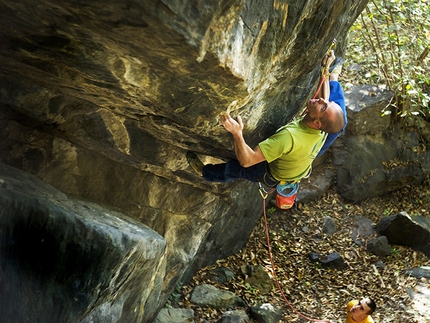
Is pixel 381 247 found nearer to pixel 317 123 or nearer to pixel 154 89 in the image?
pixel 317 123

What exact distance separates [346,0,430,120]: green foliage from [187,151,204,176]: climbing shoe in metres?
4.90

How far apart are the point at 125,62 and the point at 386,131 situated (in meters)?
8.04

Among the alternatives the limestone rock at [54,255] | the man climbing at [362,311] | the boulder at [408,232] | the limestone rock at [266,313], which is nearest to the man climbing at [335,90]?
the man climbing at [362,311]

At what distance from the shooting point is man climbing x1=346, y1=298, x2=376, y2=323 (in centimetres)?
558

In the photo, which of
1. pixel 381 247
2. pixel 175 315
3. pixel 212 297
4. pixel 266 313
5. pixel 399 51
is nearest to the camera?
pixel 175 315

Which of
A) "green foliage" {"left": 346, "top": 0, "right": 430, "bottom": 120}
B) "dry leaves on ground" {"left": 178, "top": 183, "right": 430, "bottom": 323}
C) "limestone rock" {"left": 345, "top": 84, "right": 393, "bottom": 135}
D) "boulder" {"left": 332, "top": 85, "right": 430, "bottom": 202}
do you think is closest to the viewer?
"dry leaves on ground" {"left": 178, "top": 183, "right": 430, "bottom": 323}

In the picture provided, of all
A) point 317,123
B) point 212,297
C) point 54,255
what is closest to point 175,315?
point 212,297

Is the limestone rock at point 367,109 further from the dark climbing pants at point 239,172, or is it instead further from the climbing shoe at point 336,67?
the dark climbing pants at point 239,172

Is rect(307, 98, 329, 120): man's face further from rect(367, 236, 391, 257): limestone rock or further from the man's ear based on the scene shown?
rect(367, 236, 391, 257): limestone rock

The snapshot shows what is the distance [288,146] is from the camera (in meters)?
4.54

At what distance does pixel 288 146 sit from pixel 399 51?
5897 mm

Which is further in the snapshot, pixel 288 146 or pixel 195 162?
pixel 195 162

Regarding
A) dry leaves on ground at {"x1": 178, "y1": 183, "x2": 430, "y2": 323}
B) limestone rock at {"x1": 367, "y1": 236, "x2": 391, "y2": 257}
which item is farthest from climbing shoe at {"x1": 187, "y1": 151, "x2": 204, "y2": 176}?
limestone rock at {"x1": 367, "y1": 236, "x2": 391, "y2": 257}

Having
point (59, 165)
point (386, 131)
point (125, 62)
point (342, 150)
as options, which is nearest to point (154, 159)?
point (59, 165)
